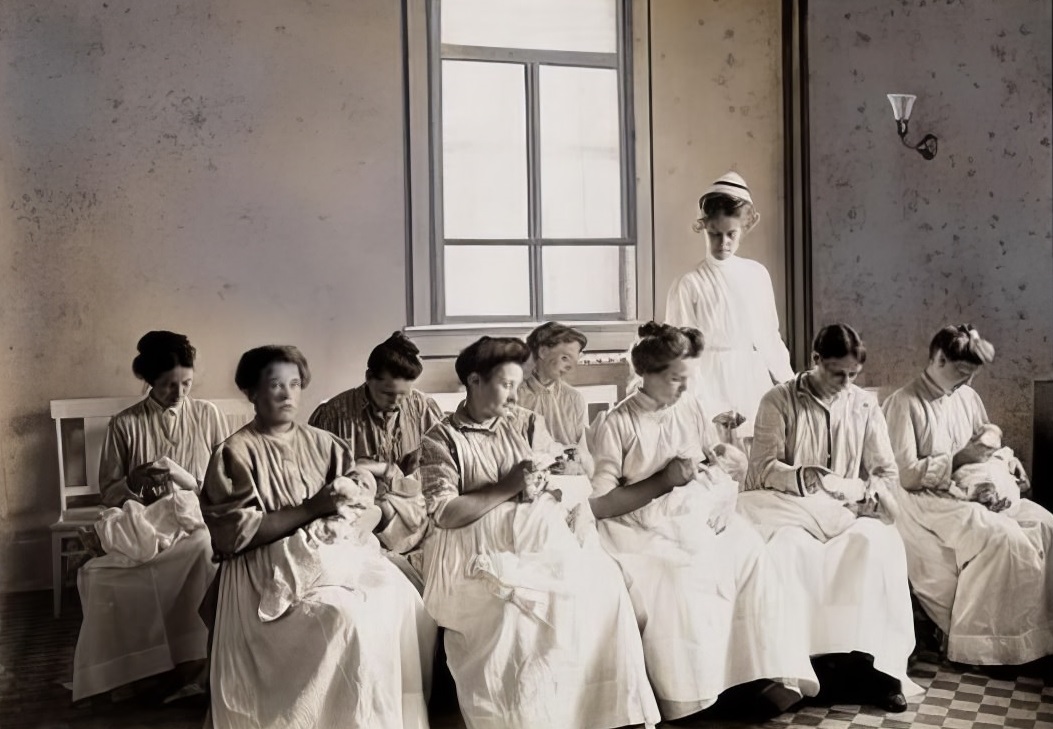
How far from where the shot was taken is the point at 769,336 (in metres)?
3.98

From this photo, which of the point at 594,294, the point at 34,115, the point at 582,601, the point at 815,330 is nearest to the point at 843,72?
the point at 815,330

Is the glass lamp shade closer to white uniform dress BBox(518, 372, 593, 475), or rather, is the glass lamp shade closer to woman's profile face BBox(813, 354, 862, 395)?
woman's profile face BBox(813, 354, 862, 395)

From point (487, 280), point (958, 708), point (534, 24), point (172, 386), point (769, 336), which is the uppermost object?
point (534, 24)

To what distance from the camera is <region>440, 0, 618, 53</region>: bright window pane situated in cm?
346

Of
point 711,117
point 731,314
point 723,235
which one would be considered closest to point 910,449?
point 731,314

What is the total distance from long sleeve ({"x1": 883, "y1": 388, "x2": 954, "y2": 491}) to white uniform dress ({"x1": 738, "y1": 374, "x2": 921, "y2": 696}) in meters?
0.23

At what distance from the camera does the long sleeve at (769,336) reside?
3.96 metres

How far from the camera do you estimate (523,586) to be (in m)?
3.25

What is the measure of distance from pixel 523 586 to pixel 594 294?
947 millimetres

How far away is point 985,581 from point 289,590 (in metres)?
2.43

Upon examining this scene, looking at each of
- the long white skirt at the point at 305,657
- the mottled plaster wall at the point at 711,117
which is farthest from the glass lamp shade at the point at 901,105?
the long white skirt at the point at 305,657

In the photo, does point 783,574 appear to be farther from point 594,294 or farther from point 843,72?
point 843,72

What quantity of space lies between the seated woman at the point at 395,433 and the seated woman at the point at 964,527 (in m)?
1.81

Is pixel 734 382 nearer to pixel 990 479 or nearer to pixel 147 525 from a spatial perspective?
pixel 990 479
